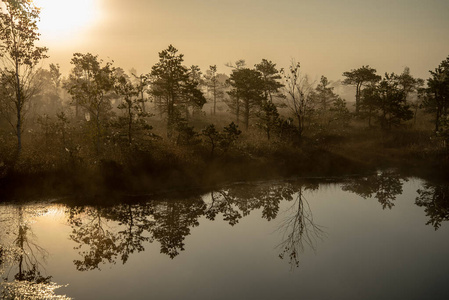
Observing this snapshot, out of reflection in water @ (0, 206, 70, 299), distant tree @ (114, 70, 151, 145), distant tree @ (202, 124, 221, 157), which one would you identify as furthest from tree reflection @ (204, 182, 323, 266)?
distant tree @ (114, 70, 151, 145)

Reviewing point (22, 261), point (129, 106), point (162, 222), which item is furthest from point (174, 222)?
point (129, 106)

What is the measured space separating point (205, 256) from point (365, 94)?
1376 inches

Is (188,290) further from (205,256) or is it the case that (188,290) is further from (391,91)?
(391,91)

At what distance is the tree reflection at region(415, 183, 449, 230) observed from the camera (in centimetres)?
1377

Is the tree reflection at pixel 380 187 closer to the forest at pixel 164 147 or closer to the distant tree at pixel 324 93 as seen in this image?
the forest at pixel 164 147

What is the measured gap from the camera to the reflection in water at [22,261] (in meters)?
8.29

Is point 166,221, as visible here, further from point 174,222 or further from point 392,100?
point 392,100

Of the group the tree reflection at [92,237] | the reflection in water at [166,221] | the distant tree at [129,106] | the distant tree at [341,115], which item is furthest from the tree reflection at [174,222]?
the distant tree at [341,115]

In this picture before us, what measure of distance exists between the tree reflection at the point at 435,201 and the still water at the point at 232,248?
0.19 feet

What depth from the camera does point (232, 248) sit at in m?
10.8

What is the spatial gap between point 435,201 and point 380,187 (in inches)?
126

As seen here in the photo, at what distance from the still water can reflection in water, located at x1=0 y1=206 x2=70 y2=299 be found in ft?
0.10

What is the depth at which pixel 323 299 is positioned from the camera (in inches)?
313

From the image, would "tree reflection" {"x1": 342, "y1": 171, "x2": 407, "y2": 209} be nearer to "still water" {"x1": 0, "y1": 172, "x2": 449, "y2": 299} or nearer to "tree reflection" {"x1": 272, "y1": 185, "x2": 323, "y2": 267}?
"still water" {"x1": 0, "y1": 172, "x2": 449, "y2": 299}
